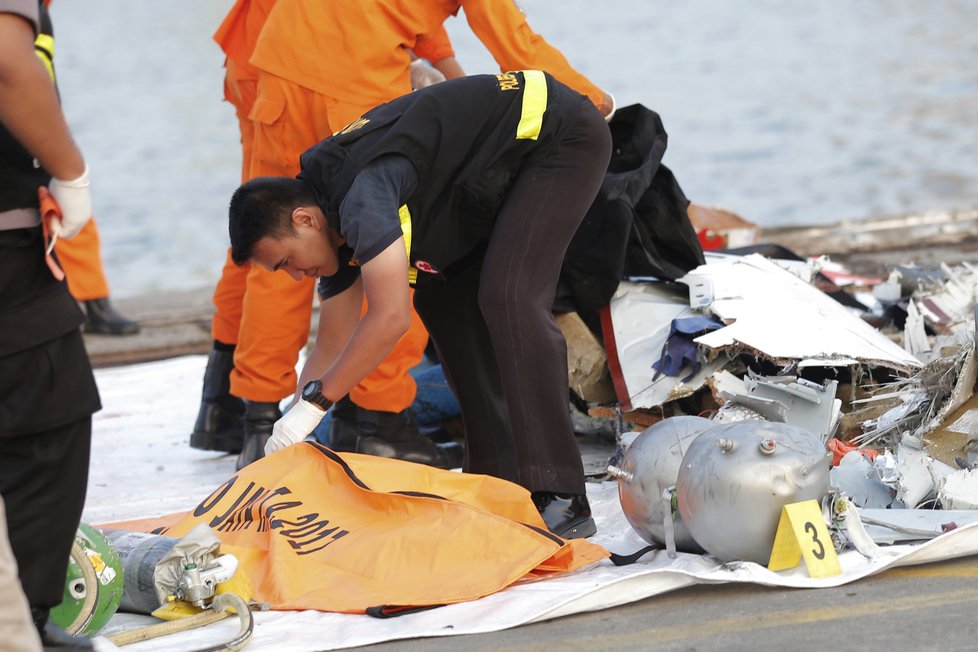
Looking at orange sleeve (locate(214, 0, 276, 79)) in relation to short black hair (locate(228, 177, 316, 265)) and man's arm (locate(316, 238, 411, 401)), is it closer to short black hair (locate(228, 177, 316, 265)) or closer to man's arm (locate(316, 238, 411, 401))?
short black hair (locate(228, 177, 316, 265))

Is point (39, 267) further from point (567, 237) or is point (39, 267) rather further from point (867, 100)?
point (867, 100)

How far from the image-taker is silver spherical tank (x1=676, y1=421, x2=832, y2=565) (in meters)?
2.61

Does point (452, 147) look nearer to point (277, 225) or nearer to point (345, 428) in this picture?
point (277, 225)

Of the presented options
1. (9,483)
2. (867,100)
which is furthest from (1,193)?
(867,100)

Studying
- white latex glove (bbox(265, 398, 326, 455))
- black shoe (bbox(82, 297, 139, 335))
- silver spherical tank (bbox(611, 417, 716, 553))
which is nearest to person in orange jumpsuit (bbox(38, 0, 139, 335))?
black shoe (bbox(82, 297, 139, 335))

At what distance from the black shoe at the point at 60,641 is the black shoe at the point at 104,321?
398cm

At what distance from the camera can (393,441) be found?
395 centimetres

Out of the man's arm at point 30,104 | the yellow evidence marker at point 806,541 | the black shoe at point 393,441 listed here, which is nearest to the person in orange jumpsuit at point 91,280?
the black shoe at point 393,441

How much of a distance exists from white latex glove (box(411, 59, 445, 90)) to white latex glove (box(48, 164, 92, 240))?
210cm

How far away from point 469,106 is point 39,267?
1.19m

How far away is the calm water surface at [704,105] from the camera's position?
10.6 meters

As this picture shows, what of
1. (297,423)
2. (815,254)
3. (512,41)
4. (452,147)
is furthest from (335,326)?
(815,254)

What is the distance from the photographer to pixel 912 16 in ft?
71.6

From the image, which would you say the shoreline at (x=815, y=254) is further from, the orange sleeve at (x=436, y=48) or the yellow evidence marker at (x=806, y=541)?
the yellow evidence marker at (x=806, y=541)
